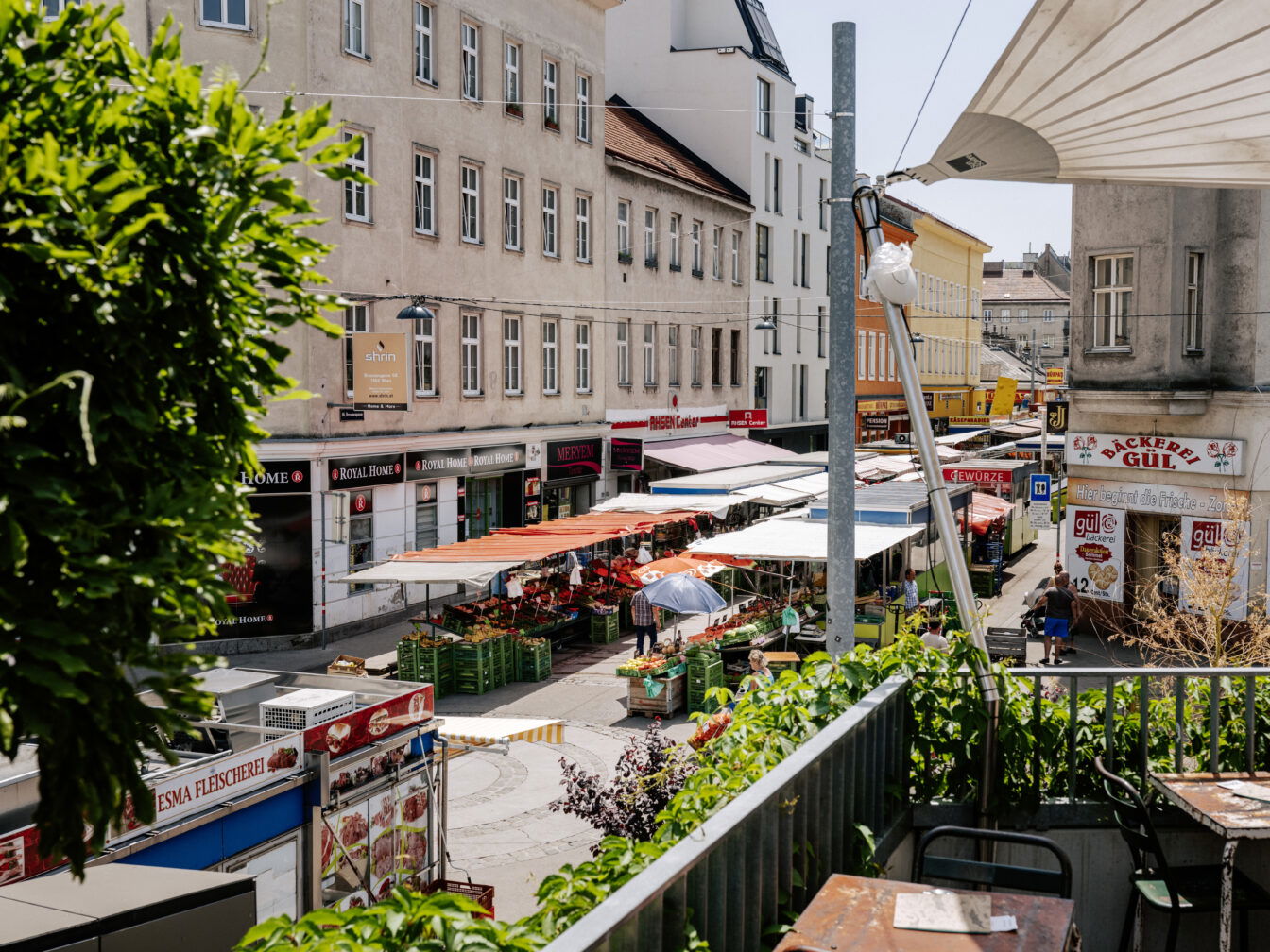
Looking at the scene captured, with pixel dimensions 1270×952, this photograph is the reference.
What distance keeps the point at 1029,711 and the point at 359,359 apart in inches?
755

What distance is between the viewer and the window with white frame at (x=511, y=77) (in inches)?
1220

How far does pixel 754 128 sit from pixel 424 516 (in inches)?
887

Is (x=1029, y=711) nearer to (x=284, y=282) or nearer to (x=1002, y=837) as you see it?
(x=1002, y=837)

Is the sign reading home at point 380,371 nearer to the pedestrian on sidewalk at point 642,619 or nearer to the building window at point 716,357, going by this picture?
the pedestrian on sidewalk at point 642,619

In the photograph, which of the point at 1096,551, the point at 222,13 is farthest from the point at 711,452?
the point at 222,13

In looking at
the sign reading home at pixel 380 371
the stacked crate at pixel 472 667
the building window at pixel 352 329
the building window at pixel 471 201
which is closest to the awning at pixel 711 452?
the building window at pixel 471 201

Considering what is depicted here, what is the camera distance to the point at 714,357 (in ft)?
144

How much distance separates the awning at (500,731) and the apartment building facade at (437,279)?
11921mm

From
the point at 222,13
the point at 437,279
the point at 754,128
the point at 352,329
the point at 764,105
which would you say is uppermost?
the point at 764,105

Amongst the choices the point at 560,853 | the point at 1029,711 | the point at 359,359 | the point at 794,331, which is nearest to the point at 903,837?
the point at 1029,711

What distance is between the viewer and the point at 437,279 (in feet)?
92.5

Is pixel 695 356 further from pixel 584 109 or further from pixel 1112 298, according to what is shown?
pixel 1112 298

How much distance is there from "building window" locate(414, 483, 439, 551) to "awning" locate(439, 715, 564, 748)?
1590cm

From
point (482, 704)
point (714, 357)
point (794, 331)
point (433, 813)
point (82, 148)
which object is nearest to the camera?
point (82, 148)
